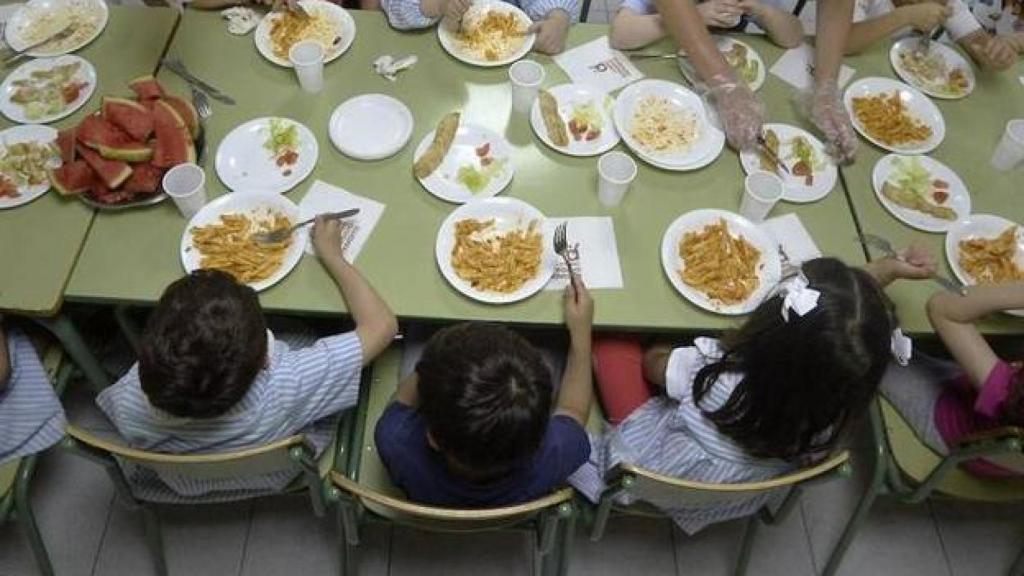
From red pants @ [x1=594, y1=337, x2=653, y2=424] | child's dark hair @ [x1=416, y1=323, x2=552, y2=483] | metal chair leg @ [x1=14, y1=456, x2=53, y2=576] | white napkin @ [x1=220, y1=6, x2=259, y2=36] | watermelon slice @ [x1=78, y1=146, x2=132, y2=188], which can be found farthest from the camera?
white napkin @ [x1=220, y1=6, x2=259, y2=36]

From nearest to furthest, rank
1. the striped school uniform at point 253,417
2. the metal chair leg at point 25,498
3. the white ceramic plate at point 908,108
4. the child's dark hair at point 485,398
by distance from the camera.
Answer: the child's dark hair at point 485,398
the striped school uniform at point 253,417
the metal chair leg at point 25,498
the white ceramic plate at point 908,108

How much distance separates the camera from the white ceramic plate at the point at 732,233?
1.80m

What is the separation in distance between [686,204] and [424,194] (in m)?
0.71

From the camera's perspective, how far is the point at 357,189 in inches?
76.5

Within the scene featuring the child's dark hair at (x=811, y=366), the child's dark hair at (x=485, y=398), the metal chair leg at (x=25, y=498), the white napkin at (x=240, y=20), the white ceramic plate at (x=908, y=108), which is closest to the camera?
the child's dark hair at (x=485, y=398)

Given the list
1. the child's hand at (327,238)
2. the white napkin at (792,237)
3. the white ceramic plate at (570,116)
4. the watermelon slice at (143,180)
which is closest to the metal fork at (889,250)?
the white napkin at (792,237)

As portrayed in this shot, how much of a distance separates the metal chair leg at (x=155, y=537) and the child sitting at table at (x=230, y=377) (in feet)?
0.60

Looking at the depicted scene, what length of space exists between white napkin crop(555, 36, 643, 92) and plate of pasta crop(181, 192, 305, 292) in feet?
3.13

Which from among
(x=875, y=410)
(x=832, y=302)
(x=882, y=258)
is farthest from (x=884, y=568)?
(x=832, y=302)

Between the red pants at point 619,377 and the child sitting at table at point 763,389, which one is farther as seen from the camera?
the red pants at point 619,377

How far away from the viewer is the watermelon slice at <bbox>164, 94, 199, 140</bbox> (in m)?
1.96

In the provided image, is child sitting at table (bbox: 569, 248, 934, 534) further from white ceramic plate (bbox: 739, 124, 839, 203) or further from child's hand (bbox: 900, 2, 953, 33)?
child's hand (bbox: 900, 2, 953, 33)

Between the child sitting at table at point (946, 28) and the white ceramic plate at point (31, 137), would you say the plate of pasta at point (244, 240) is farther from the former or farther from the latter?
the child sitting at table at point (946, 28)

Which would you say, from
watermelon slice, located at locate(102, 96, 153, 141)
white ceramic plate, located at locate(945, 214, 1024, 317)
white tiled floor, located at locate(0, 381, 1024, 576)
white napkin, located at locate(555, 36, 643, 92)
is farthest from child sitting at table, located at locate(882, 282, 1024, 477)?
watermelon slice, located at locate(102, 96, 153, 141)
